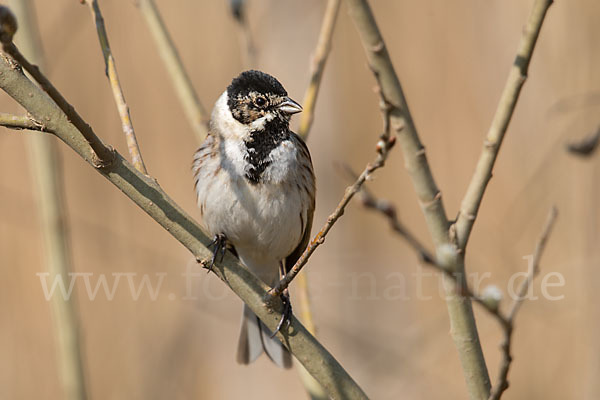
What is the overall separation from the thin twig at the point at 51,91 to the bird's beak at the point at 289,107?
1.11m

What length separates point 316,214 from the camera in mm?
4082

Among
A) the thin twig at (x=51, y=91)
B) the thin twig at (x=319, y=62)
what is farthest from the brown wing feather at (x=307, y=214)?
the thin twig at (x=51, y=91)

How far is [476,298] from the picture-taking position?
1203 mm

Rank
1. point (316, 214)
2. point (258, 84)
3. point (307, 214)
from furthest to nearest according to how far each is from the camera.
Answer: point (316, 214) → point (307, 214) → point (258, 84)

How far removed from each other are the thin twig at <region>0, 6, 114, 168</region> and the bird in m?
0.94

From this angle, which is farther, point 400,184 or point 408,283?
point 400,184

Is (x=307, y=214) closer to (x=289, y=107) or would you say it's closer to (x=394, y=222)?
(x=289, y=107)

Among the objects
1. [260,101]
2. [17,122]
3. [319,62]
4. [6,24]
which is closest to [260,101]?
[260,101]

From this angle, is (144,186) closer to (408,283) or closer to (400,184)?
(408,283)

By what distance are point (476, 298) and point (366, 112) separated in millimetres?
4514

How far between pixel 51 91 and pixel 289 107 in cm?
149

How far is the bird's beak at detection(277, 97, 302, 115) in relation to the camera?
2.71m

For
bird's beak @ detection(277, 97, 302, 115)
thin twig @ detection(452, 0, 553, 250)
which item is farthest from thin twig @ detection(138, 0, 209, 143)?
thin twig @ detection(452, 0, 553, 250)

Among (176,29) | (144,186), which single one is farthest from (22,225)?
(144,186)
